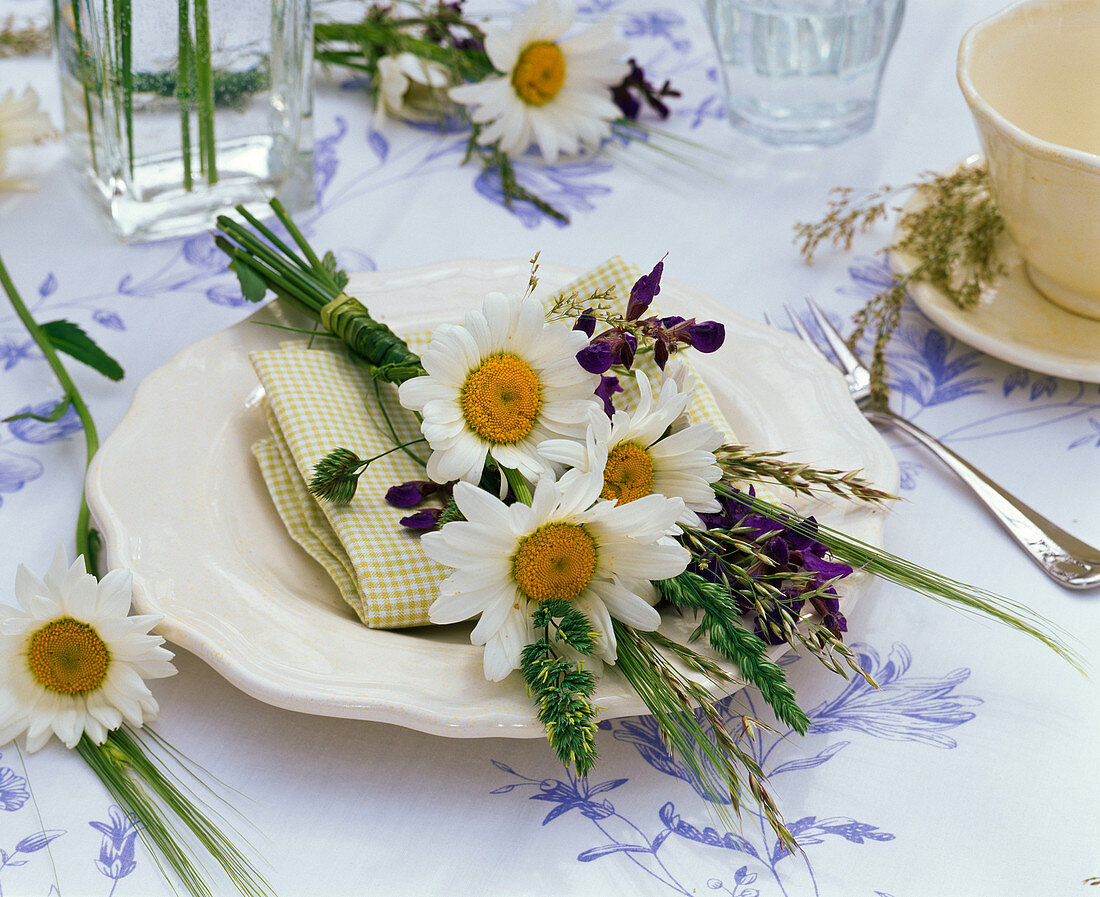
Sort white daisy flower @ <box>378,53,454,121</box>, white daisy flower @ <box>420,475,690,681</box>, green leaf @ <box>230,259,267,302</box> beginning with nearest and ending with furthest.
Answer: white daisy flower @ <box>420,475,690,681</box>
green leaf @ <box>230,259,267,302</box>
white daisy flower @ <box>378,53,454,121</box>

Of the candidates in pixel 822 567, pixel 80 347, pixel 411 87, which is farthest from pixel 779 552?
pixel 411 87

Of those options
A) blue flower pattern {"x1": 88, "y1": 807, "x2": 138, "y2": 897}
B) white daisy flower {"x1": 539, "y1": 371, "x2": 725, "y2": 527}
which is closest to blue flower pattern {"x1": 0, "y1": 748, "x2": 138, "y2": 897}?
blue flower pattern {"x1": 88, "y1": 807, "x2": 138, "y2": 897}

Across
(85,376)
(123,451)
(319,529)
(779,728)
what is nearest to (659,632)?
(779,728)

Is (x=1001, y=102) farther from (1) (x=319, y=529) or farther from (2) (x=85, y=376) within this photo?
(2) (x=85, y=376)

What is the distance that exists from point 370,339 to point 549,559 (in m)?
0.22

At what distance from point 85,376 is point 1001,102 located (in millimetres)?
643

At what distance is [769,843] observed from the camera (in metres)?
0.44

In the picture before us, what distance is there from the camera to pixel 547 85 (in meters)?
0.86

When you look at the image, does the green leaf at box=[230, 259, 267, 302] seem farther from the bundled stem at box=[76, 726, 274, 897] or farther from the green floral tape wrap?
the bundled stem at box=[76, 726, 274, 897]

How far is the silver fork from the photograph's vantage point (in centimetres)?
56

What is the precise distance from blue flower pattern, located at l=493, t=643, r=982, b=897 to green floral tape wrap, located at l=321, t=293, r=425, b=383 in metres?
0.21

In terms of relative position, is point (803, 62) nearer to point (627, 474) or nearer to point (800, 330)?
point (800, 330)

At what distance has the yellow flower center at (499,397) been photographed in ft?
1.54

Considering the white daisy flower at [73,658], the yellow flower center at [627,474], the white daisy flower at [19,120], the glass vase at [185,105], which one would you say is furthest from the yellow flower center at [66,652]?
the white daisy flower at [19,120]
